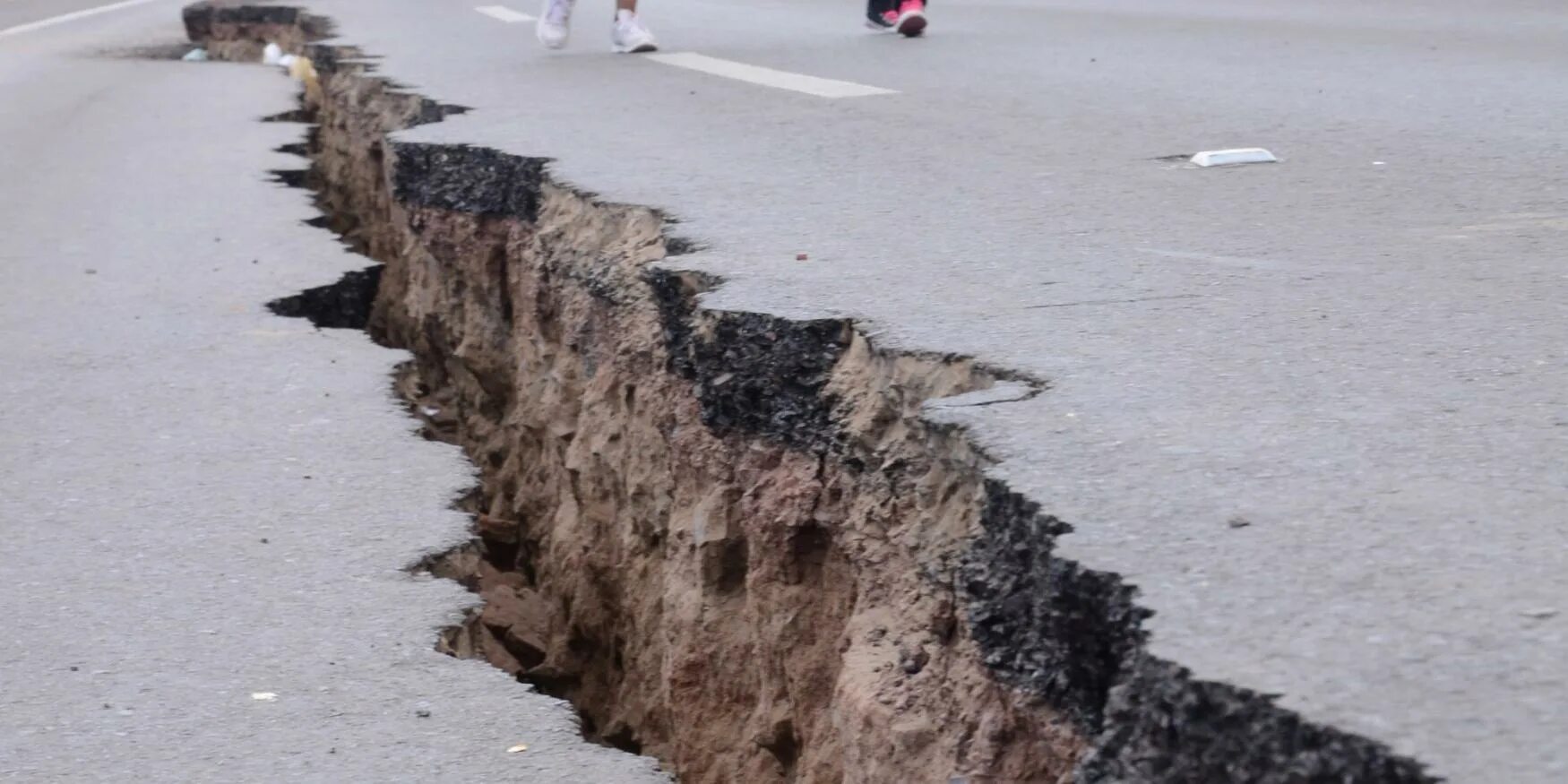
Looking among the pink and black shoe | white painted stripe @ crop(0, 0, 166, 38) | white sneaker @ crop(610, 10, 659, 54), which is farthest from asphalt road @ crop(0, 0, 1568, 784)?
white painted stripe @ crop(0, 0, 166, 38)

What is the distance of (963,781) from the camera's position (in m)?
1.92

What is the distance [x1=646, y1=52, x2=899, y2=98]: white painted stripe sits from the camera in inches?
250

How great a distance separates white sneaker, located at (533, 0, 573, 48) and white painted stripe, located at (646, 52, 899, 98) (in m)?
0.46

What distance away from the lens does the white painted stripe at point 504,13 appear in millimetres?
11047

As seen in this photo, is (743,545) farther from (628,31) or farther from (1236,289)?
(628,31)

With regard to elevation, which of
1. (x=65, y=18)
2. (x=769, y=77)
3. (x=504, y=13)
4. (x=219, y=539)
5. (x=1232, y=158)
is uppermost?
(x=1232, y=158)

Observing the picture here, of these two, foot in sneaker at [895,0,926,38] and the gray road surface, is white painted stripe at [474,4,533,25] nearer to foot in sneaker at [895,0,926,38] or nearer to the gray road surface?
foot in sneaker at [895,0,926,38]

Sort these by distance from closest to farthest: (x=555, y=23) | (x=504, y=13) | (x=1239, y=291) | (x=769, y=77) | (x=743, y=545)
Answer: (x=743, y=545) < (x=1239, y=291) < (x=769, y=77) < (x=555, y=23) < (x=504, y=13)

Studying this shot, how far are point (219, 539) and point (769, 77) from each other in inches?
167

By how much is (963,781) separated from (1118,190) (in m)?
2.44

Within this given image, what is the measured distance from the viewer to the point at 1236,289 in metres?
3.05

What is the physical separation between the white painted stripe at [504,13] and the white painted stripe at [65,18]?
5842 millimetres

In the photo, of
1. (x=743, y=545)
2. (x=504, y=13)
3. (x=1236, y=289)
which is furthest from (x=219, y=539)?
(x=504, y=13)

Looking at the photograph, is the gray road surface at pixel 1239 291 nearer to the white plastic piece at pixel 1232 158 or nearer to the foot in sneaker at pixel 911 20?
the white plastic piece at pixel 1232 158
